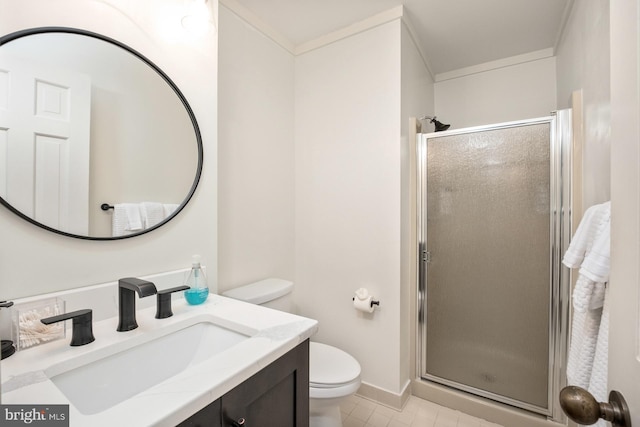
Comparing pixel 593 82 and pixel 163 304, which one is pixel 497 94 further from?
pixel 163 304

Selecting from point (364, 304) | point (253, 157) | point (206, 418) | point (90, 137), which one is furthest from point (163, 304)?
point (364, 304)

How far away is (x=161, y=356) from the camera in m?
0.92

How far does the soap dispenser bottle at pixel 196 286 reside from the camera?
1.12m

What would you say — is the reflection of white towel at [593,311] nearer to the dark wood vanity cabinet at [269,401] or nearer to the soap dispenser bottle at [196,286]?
the dark wood vanity cabinet at [269,401]

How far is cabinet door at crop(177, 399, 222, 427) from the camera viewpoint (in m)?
0.60

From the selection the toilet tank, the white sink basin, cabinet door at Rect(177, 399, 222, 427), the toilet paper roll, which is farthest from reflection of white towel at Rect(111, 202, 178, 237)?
the toilet paper roll

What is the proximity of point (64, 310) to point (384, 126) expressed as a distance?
1686 mm

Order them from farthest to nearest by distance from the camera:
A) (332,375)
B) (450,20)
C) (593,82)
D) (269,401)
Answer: (450,20) < (332,375) < (593,82) < (269,401)

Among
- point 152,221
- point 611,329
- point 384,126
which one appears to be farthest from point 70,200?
point 384,126

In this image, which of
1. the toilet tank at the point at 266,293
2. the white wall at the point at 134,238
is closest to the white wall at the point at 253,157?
the toilet tank at the point at 266,293

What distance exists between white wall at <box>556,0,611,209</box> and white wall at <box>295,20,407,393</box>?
2.81 ft

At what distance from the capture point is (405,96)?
182cm

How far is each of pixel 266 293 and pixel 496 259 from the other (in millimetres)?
1345

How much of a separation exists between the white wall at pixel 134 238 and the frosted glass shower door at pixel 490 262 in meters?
1.35
